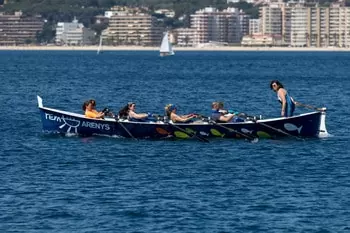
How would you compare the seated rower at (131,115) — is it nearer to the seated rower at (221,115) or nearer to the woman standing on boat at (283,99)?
the seated rower at (221,115)

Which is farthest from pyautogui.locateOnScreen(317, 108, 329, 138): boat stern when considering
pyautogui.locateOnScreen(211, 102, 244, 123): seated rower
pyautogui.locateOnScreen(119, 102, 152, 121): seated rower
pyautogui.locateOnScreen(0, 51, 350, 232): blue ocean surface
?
pyautogui.locateOnScreen(119, 102, 152, 121): seated rower

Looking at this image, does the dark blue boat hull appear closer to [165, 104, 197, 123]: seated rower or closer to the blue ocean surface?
[165, 104, 197, 123]: seated rower

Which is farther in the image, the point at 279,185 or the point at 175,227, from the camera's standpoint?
the point at 279,185

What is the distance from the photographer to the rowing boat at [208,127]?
4775 centimetres

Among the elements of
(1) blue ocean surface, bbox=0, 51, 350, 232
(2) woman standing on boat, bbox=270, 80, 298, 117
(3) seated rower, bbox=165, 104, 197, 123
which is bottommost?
(1) blue ocean surface, bbox=0, 51, 350, 232

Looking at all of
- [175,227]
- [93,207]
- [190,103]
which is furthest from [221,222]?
[190,103]

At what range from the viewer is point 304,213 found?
3344 cm

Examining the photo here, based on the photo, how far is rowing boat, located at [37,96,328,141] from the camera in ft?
157

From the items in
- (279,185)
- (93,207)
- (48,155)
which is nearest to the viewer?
(93,207)

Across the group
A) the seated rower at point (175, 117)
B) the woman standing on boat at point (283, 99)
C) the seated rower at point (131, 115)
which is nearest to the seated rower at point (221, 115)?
the seated rower at point (175, 117)

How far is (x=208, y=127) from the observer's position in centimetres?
4781

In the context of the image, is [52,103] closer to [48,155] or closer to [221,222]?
[48,155]

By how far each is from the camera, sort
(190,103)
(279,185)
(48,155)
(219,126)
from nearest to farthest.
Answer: (279,185) → (48,155) → (219,126) → (190,103)

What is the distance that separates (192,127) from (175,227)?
16.1 metres
